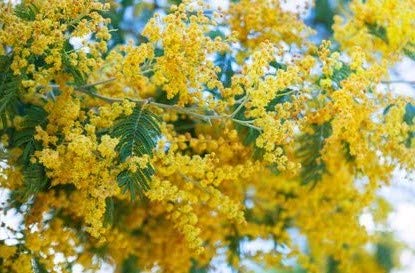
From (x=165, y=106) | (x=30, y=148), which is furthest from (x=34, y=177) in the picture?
(x=165, y=106)

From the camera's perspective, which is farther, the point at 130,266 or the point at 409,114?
the point at 130,266

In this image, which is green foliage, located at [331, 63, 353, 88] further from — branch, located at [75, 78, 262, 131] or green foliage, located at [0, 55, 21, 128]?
green foliage, located at [0, 55, 21, 128]

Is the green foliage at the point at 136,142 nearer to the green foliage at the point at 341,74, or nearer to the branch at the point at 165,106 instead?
the branch at the point at 165,106

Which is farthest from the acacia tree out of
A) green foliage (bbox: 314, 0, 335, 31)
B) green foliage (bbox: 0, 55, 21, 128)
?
green foliage (bbox: 314, 0, 335, 31)

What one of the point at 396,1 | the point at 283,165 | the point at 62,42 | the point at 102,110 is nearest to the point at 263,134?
the point at 283,165

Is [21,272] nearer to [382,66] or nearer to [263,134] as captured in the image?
[263,134]

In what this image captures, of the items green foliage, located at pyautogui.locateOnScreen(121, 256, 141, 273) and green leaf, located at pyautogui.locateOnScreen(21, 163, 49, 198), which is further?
green foliage, located at pyautogui.locateOnScreen(121, 256, 141, 273)

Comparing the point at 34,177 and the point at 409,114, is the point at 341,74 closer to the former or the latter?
the point at 409,114
